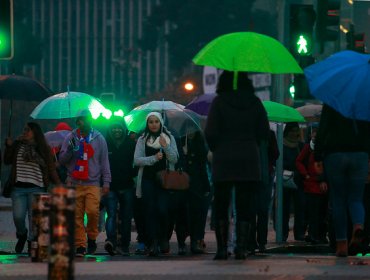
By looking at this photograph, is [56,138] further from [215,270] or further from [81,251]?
[215,270]

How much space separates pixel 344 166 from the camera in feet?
46.9

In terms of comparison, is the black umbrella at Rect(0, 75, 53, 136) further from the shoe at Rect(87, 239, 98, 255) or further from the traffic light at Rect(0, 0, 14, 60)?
the shoe at Rect(87, 239, 98, 255)

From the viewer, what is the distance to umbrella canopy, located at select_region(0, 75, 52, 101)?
65.1ft

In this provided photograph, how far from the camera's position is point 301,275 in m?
11.9

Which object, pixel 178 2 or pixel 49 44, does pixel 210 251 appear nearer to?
pixel 178 2

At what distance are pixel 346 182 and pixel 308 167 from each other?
746cm

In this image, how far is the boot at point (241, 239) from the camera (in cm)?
1377

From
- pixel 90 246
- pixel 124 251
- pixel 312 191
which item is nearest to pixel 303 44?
pixel 312 191

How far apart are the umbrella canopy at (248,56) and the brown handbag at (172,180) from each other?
3086mm

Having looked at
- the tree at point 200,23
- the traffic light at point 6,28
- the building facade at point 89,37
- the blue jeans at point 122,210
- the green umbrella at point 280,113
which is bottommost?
the blue jeans at point 122,210

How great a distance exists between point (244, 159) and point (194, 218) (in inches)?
200

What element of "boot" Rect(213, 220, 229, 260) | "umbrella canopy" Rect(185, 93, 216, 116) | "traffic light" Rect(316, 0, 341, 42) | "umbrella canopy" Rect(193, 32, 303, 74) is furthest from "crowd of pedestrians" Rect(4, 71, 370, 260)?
"traffic light" Rect(316, 0, 341, 42)

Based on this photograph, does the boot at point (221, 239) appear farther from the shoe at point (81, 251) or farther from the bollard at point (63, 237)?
the bollard at point (63, 237)

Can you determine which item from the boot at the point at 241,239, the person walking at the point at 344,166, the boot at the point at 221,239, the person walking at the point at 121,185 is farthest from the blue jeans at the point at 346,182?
the person walking at the point at 121,185
